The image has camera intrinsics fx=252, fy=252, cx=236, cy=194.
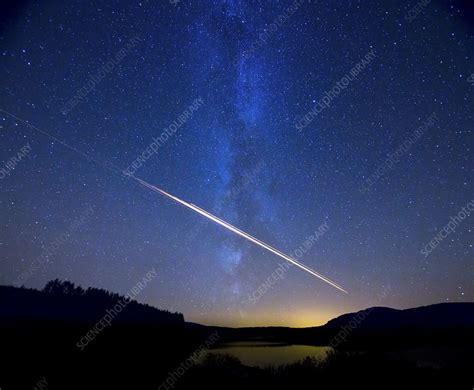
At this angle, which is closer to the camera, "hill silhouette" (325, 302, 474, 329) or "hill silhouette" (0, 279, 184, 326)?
"hill silhouette" (0, 279, 184, 326)

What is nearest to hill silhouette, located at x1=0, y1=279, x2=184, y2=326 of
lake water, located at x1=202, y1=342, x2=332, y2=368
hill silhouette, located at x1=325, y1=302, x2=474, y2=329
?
lake water, located at x1=202, y1=342, x2=332, y2=368

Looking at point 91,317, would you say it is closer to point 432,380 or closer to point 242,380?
point 242,380

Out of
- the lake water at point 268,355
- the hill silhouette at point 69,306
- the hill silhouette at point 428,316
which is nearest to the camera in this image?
the lake water at point 268,355

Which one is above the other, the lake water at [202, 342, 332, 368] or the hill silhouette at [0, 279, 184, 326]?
the lake water at [202, 342, 332, 368]

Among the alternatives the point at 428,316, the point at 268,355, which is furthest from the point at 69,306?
the point at 428,316

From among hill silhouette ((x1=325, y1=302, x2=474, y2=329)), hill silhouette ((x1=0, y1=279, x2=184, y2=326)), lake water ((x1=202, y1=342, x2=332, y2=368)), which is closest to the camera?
lake water ((x1=202, y1=342, x2=332, y2=368))

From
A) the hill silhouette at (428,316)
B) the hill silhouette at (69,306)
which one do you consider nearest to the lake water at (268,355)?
the hill silhouette at (69,306)

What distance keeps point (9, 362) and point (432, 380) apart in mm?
16812

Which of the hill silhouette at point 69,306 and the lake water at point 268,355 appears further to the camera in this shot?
the hill silhouette at point 69,306

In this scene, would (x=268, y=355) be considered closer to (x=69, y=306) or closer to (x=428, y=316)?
(x=69, y=306)

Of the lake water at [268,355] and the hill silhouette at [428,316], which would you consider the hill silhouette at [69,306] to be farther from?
the hill silhouette at [428,316]

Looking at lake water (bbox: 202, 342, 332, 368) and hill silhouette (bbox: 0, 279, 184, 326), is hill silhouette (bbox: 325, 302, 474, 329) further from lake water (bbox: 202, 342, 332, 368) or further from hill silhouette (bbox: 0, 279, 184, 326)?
lake water (bbox: 202, 342, 332, 368)

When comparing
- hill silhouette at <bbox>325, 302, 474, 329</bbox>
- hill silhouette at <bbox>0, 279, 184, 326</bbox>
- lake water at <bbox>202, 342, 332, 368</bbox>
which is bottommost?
hill silhouette at <bbox>0, 279, 184, 326</bbox>

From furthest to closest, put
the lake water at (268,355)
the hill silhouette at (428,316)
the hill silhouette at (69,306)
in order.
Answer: the hill silhouette at (428,316)
the hill silhouette at (69,306)
the lake water at (268,355)
